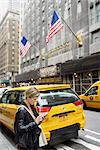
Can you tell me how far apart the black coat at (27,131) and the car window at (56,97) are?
2.92 m

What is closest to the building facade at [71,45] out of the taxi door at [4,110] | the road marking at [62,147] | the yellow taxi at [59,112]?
the taxi door at [4,110]

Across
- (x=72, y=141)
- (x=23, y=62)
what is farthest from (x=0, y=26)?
(x=72, y=141)

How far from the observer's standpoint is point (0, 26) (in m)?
147

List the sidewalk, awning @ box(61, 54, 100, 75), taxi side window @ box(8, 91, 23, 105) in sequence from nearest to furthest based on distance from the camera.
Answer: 1. the sidewalk
2. taxi side window @ box(8, 91, 23, 105)
3. awning @ box(61, 54, 100, 75)

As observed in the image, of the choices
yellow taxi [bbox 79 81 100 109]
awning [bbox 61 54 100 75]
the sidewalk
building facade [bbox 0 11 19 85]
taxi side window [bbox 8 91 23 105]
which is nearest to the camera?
the sidewalk

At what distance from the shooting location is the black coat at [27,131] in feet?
12.1

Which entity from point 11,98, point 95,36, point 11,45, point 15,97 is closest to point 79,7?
point 95,36

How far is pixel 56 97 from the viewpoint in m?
7.12

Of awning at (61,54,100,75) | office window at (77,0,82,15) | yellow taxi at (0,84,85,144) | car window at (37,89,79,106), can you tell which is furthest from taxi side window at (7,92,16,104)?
office window at (77,0,82,15)

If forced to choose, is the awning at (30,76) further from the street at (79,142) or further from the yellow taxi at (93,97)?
the street at (79,142)

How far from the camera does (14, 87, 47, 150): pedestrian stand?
146 inches

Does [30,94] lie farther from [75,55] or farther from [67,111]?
[75,55]

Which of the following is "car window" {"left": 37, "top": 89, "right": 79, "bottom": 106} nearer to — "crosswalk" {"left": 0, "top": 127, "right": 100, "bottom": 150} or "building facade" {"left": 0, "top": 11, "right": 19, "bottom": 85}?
"crosswalk" {"left": 0, "top": 127, "right": 100, "bottom": 150}

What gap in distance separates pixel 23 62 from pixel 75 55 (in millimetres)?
34364
